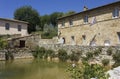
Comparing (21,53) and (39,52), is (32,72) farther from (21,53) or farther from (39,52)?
(21,53)

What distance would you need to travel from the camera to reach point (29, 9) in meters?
57.6

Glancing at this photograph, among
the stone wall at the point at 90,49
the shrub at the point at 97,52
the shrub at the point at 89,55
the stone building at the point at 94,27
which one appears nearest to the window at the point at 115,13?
the stone building at the point at 94,27

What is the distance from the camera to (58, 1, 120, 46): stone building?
2434cm

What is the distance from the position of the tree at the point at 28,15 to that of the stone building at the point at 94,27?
22.4 metres

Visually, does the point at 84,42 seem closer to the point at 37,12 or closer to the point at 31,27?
the point at 31,27

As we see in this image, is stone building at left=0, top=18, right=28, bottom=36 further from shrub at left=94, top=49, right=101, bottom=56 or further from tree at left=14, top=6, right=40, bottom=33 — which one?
shrub at left=94, top=49, right=101, bottom=56

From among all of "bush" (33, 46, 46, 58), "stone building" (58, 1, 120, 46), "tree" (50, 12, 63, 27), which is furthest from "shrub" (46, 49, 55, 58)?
"tree" (50, 12, 63, 27)

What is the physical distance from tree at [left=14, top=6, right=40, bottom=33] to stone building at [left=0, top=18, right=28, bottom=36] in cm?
1369

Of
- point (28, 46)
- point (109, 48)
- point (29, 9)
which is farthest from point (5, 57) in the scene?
point (29, 9)

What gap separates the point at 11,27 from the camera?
125 ft

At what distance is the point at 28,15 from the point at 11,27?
61.5 ft

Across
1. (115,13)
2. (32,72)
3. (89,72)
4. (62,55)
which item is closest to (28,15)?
(62,55)

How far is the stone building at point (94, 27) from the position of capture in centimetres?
2434

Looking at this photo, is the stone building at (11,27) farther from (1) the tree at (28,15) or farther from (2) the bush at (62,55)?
(2) the bush at (62,55)
